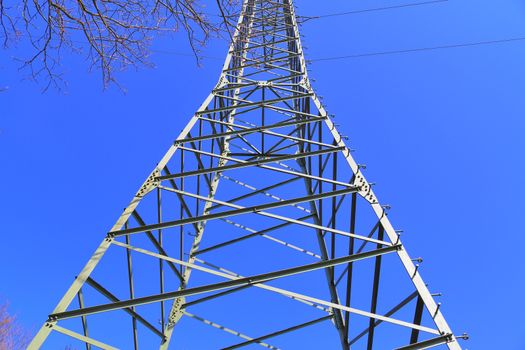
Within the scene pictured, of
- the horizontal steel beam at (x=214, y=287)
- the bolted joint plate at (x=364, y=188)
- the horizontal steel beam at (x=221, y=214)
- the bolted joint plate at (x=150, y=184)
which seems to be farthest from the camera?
the bolted joint plate at (x=150, y=184)

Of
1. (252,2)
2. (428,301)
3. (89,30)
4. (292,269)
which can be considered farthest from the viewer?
(252,2)

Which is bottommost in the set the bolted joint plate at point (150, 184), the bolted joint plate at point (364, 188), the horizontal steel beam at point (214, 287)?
the horizontal steel beam at point (214, 287)

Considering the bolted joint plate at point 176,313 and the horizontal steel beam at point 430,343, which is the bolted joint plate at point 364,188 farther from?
the bolted joint plate at point 176,313

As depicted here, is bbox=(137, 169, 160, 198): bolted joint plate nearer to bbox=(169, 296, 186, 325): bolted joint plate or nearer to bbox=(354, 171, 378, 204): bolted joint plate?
bbox=(169, 296, 186, 325): bolted joint plate

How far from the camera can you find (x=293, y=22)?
9633 millimetres

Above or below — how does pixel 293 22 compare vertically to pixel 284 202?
above

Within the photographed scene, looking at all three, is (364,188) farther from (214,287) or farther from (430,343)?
(214,287)

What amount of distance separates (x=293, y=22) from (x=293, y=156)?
5.80m

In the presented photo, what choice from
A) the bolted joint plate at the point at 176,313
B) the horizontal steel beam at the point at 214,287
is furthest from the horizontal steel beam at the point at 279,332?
the horizontal steel beam at the point at 214,287

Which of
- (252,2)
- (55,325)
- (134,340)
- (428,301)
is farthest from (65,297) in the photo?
(252,2)

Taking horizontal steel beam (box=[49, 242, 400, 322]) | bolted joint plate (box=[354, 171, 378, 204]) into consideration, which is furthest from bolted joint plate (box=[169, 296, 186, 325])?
bolted joint plate (box=[354, 171, 378, 204])

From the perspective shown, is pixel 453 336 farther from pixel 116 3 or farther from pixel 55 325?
pixel 116 3

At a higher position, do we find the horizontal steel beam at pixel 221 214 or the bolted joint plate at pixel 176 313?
the horizontal steel beam at pixel 221 214

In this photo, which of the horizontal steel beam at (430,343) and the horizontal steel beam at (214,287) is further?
the horizontal steel beam at (214,287)
